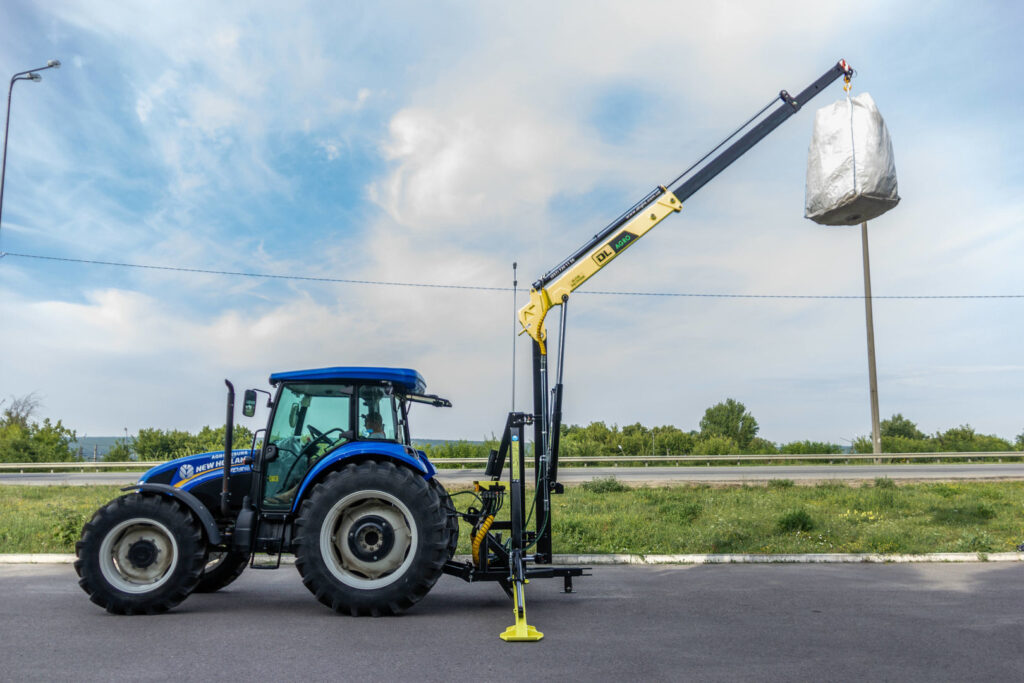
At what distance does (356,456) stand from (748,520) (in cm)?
785

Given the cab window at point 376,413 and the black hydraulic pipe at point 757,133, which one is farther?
the black hydraulic pipe at point 757,133

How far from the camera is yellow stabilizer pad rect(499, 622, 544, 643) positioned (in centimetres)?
579

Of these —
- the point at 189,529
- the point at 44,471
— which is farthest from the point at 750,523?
the point at 44,471

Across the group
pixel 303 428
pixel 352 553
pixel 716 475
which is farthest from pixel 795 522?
pixel 716 475

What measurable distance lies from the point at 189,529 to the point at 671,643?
4415 millimetres

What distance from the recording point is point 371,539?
6.92m

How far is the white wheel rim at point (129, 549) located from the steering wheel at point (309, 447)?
3.70ft

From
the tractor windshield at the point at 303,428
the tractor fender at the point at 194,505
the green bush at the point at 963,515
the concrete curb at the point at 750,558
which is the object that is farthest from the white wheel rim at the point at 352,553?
the green bush at the point at 963,515

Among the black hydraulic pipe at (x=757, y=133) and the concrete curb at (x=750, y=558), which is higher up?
the black hydraulic pipe at (x=757, y=133)

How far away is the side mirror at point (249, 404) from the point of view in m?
6.87

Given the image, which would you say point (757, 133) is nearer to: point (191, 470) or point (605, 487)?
point (191, 470)

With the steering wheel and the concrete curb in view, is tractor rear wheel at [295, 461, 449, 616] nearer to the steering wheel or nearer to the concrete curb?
the steering wheel

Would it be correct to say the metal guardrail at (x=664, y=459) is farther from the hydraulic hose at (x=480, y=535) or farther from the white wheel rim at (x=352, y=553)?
the white wheel rim at (x=352, y=553)

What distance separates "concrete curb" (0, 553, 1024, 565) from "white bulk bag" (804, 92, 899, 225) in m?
4.50
